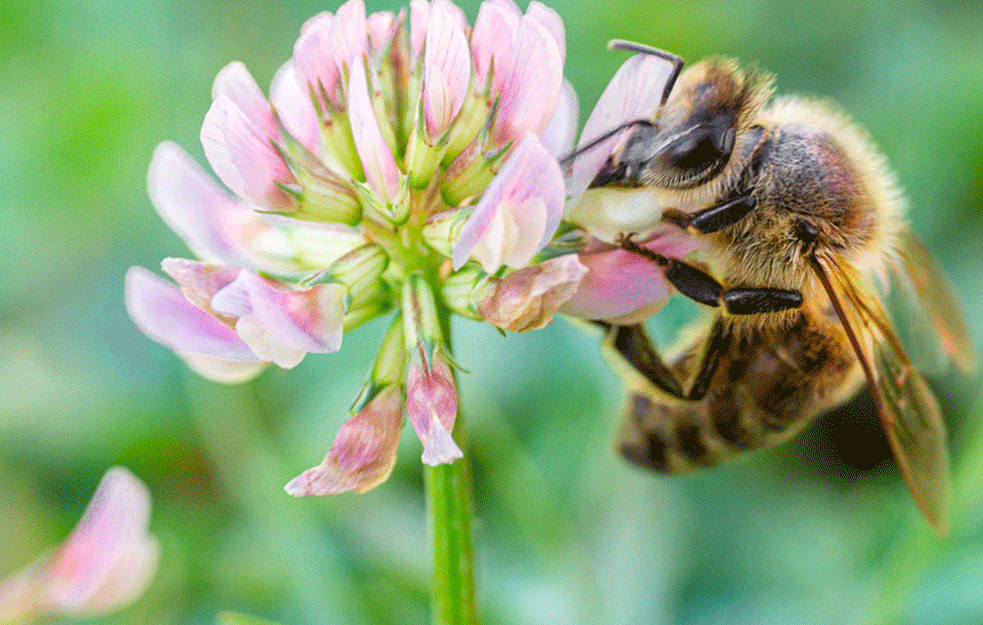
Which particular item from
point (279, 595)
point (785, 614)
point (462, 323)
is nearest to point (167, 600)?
point (279, 595)

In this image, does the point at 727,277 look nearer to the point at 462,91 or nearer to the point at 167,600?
the point at 462,91

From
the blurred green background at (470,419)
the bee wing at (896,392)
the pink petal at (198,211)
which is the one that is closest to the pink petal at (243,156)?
the pink petal at (198,211)

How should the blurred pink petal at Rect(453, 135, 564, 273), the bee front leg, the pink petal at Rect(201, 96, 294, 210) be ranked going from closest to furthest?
1. the blurred pink petal at Rect(453, 135, 564, 273)
2. the pink petal at Rect(201, 96, 294, 210)
3. the bee front leg

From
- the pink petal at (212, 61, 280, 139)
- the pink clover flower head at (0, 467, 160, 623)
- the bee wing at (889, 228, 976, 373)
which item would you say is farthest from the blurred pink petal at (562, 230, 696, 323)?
the pink clover flower head at (0, 467, 160, 623)

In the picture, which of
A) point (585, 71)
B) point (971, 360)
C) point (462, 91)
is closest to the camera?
point (462, 91)

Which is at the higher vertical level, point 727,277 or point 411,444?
point 727,277

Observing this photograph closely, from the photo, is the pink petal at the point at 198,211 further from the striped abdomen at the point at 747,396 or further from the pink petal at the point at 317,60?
the striped abdomen at the point at 747,396

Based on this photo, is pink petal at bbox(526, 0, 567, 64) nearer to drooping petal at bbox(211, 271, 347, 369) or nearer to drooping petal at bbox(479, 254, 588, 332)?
drooping petal at bbox(479, 254, 588, 332)
